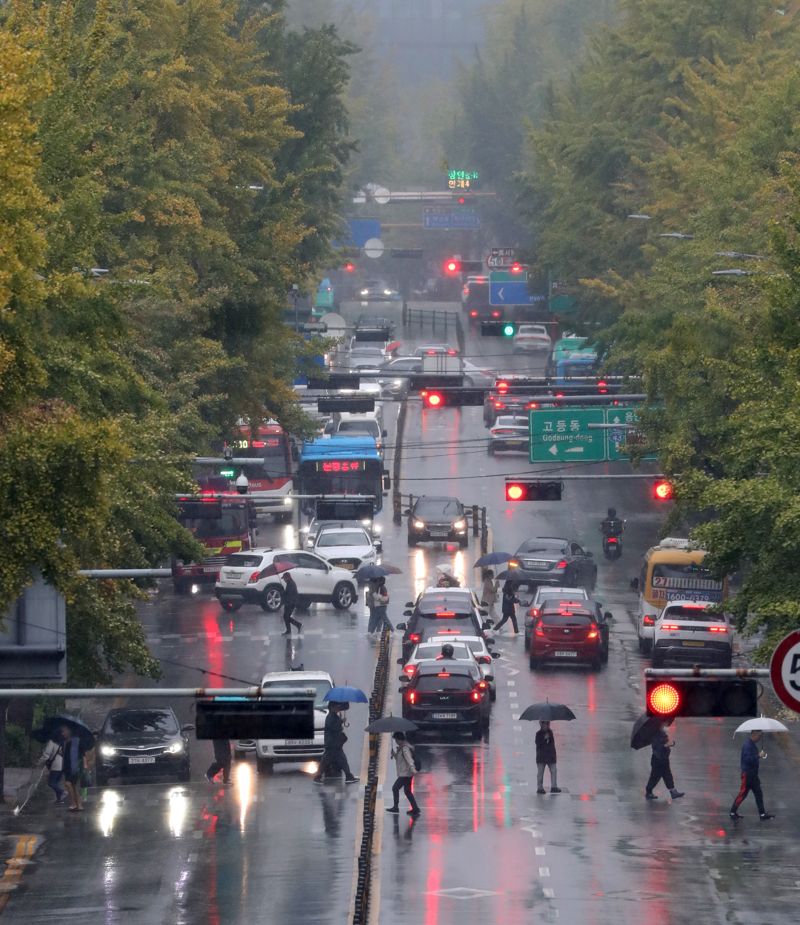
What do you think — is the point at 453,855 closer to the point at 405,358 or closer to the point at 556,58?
the point at 405,358

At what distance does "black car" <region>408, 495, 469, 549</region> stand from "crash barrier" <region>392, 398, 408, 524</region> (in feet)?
11.4

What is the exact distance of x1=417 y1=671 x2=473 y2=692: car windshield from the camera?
3553 cm

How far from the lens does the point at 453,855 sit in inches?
1071

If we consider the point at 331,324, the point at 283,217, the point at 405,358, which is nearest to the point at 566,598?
the point at 283,217

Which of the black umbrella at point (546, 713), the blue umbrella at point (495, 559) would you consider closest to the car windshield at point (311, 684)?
the black umbrella at point (546, 713)

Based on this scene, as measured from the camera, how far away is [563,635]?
4291 cm

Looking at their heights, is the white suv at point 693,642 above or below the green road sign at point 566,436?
below

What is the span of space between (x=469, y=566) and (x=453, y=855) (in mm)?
29825

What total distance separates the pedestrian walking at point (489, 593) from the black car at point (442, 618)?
12.3 feet

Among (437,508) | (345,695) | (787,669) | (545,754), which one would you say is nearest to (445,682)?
(345,695)

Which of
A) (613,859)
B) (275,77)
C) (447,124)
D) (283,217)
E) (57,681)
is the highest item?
(447,124)

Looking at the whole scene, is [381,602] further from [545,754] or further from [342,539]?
[545,754]

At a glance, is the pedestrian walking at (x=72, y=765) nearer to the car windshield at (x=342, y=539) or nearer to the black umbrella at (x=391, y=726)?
the black umbrella at (x=391, y=726)

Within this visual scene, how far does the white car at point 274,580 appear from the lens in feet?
163
